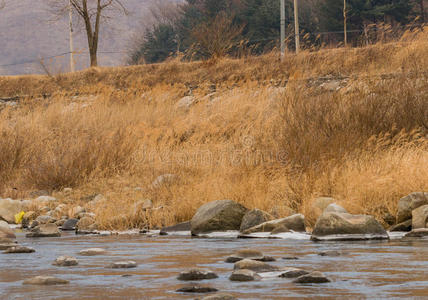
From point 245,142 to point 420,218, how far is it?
6121 mm

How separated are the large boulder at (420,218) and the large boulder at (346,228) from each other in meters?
0.61

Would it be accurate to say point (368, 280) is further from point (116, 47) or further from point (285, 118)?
point (116, 47)

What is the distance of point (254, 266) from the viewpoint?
594 centimetres

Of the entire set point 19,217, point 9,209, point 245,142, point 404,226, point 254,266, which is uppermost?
point 245,142

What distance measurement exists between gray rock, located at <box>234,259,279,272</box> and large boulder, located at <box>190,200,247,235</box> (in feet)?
11.4

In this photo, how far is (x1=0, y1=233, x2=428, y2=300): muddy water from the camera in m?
5.01

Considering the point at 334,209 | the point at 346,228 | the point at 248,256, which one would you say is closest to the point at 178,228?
the point at 334,209

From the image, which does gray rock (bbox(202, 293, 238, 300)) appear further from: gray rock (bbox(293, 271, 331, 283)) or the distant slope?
the distant slope

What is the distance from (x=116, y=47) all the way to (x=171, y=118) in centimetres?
15794

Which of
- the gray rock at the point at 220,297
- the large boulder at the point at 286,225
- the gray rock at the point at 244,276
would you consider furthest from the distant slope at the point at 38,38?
the gray rock at the point at 220,297

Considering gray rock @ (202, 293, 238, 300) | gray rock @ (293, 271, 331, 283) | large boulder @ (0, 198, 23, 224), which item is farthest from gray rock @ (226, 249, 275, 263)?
large boulder @ (0, 198, 23, 224)

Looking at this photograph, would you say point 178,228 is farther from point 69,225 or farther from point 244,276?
point 244,276

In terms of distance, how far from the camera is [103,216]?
10.6m

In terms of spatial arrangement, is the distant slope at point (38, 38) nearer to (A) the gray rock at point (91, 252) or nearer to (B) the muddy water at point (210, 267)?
(B) the muddy water at point (210, 267)
